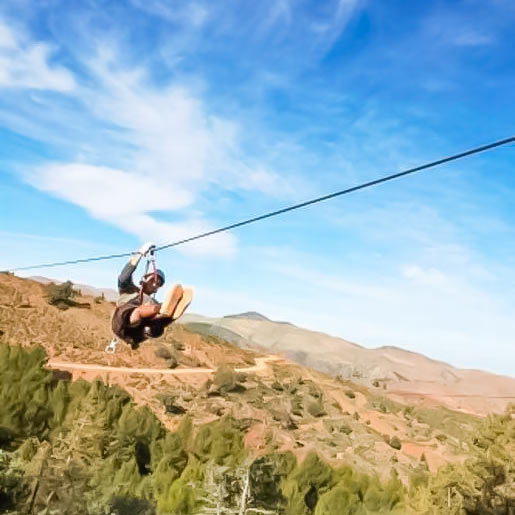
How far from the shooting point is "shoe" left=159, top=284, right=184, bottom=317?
8.61 m

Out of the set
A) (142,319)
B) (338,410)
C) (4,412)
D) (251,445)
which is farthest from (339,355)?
(142,319)

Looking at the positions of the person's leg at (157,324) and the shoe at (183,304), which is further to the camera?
the person's leg at (157,324)

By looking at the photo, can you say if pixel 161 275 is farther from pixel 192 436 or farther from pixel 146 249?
pixel 192 436

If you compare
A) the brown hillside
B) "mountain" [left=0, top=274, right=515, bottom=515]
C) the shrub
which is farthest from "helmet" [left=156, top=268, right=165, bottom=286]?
the shrub

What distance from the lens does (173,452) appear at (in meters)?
29.0

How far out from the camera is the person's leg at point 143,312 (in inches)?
352

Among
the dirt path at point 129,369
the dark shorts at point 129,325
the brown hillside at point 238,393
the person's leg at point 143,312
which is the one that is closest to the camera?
the person's leg at point 143,312

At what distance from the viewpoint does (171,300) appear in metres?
8.66

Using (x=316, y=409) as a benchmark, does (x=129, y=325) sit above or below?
above

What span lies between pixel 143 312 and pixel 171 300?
712mm

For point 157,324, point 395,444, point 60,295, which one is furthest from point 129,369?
point 157,324

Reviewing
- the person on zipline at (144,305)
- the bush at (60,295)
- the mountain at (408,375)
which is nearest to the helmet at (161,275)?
the person on zipline at (144,305)

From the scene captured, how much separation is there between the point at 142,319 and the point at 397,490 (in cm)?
2491

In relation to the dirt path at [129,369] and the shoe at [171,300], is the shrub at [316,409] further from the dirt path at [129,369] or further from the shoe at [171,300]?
the shoe at [171,300]
